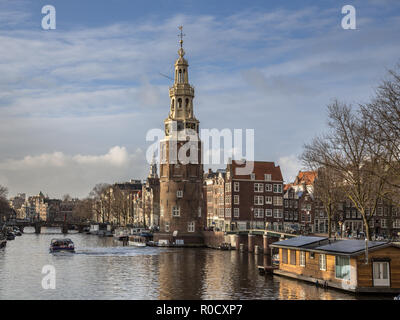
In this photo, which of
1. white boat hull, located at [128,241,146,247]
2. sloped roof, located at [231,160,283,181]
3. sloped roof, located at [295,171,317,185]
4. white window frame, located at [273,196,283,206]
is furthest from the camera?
sloped roof, located at [295,171,317,185]

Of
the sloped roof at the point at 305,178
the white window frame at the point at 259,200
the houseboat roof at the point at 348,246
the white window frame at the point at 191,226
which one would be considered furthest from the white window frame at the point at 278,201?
the houseboat roof at the point at 348,246

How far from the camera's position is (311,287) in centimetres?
4525

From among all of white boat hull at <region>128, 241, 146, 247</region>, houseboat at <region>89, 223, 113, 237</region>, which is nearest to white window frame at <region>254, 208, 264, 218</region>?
white boat hull at <region>128, 241, 146, 247</region>

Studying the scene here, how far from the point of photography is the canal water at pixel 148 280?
42625 millimetres

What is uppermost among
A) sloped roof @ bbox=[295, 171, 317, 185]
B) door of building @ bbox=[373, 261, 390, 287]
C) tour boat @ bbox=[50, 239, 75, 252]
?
sloped roof @ bbox=[295, 171, 317, 185]

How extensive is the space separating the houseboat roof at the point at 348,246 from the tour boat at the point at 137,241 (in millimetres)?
63479

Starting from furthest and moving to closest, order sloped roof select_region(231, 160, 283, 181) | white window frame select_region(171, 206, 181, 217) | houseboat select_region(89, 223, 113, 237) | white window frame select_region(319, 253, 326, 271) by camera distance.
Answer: houseboat select_region(89, 223, 113, 237), sloped roof select_region(231, 160, 283, 181), white window frame select_region(171, 206, 181, 217), white window frame select_region(319, 253, 326, 271)

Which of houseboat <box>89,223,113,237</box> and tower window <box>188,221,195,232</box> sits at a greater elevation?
tower window <box>188,221,195,232</box>

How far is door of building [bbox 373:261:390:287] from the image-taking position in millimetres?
40375

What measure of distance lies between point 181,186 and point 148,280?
55.0 metres

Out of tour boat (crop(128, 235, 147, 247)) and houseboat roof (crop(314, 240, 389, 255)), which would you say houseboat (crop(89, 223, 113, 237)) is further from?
houseboat roof (crop(314, 240, 389, 255))

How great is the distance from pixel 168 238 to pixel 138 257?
26.7 meters

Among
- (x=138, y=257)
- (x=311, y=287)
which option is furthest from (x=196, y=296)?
(x=138, y=257)
